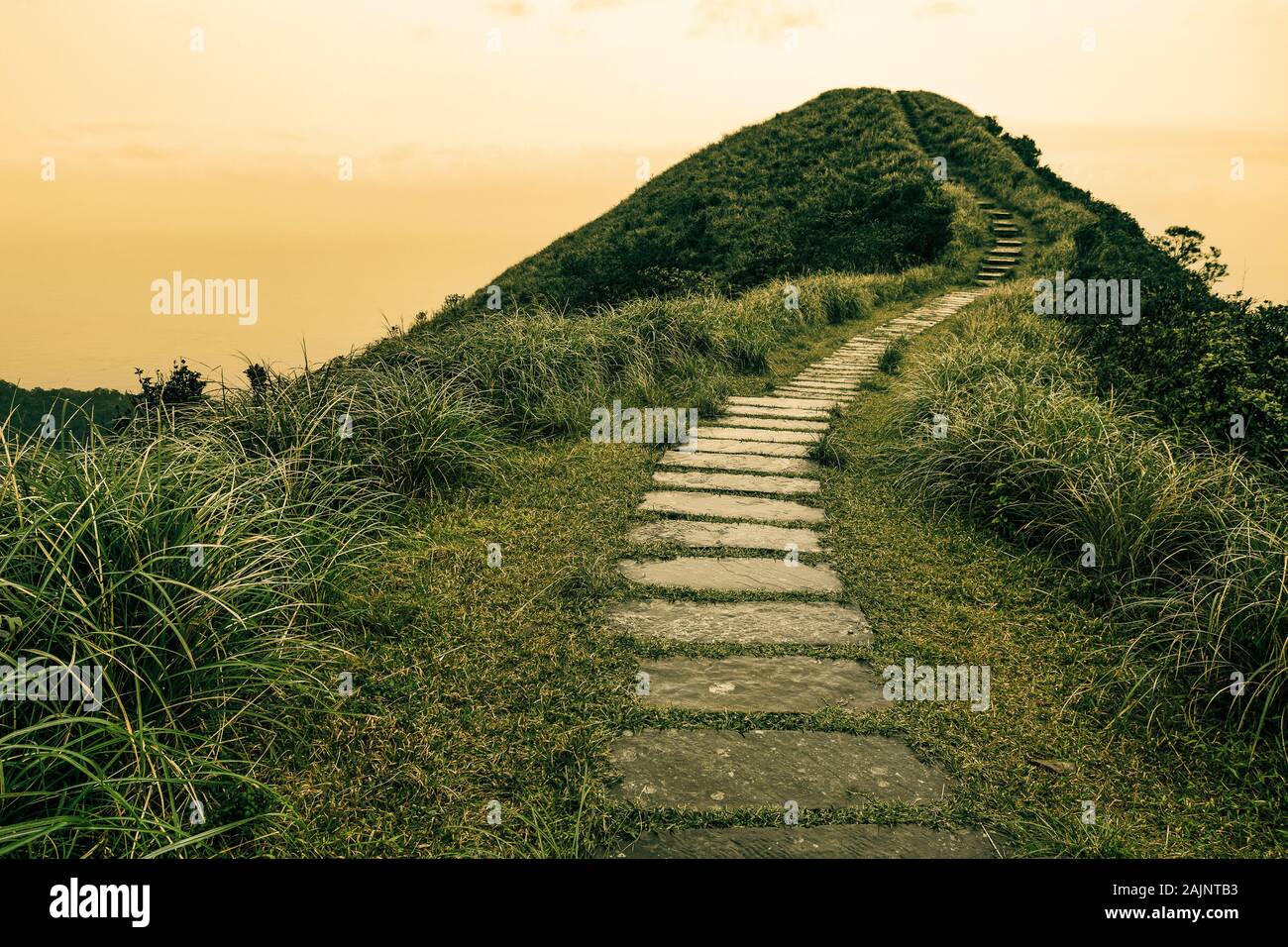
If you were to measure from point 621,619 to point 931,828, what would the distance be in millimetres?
1427

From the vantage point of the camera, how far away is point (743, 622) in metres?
3.15

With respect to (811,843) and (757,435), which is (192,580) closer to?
(811,843)

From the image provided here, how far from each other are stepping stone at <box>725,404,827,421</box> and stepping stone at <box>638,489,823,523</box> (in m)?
1.97

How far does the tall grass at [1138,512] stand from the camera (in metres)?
2.80

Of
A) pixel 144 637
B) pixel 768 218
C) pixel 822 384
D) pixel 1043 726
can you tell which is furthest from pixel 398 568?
pixel 768 218

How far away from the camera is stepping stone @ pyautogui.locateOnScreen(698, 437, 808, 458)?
5426 mm

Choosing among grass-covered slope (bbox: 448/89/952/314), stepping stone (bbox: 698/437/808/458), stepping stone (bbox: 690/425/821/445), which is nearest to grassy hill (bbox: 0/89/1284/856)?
stepping stone (bbox: 698/437/808/458)

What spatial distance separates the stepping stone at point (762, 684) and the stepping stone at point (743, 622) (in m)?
0.16

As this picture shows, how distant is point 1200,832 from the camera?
7.16 feet

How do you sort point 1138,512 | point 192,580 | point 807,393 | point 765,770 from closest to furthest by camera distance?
point 765,770 < point 192,580 < point 1138,512 < point 807,393

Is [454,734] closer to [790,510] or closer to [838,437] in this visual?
[790,510]

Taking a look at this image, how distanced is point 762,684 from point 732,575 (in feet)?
3.00

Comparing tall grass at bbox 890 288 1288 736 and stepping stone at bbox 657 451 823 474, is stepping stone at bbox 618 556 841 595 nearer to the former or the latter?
tall grass at bbox 890 288 1288 736

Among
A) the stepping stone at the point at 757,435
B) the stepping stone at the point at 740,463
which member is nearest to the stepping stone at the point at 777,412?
Answer: the stepping stone at the point at 757,435
